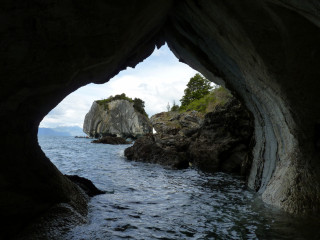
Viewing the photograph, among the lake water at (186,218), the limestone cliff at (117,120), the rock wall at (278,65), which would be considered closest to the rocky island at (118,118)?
the limestone cliff at (117,120)

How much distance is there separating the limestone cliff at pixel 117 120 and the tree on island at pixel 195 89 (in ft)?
83.8

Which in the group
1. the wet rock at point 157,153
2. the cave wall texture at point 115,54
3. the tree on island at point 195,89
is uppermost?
the tree on island at point 195,89

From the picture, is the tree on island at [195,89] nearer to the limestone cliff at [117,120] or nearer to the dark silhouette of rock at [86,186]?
the limestone cliff at [117,120]


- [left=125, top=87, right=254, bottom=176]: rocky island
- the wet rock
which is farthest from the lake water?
the wet rock

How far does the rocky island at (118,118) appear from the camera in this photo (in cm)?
7325

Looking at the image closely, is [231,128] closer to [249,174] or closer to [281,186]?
[249,174]

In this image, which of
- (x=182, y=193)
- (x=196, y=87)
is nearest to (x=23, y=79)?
(x=182, y=193)

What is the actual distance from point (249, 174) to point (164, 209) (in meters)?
5.53

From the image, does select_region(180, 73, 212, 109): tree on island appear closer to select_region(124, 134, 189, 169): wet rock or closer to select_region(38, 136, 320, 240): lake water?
select_region(124, 134, 189, 169): wet rock

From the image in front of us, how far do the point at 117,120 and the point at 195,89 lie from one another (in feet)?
116

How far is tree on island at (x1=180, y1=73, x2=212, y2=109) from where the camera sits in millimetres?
49312

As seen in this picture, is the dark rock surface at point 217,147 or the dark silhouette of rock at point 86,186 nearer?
the dark silhouette of rock at point 86,186

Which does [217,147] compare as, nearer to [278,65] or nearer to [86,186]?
[86,186]

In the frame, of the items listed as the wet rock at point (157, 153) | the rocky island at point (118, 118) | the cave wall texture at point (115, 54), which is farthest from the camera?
the rocky island at point (118, 118)
